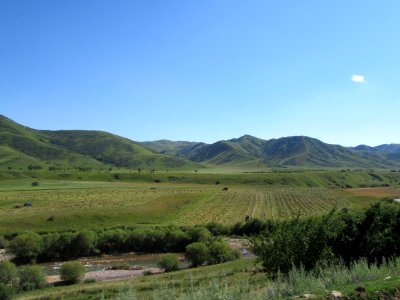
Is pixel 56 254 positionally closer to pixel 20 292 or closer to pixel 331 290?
pixel 20 292

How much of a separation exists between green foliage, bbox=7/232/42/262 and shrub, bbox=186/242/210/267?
92.8 ft

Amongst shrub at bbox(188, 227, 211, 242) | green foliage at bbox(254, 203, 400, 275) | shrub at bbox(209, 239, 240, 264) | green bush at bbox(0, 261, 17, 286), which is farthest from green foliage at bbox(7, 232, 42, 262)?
green foliage at bbox(254, 203, 400, 275)

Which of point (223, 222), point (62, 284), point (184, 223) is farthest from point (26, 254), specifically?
point (223, 222)

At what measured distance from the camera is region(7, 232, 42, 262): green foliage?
69625mm

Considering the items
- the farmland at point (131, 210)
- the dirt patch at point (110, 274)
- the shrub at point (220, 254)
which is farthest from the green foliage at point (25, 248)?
the shrub at point (220, 254)

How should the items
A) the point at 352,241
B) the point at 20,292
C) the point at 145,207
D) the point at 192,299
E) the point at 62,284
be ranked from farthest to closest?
1. the point at 145,207
2. the point at 62,284
3. the point at 20,292
4. the point at 352,241
5. the point at 192,299

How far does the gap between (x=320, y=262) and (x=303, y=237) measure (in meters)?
1.71

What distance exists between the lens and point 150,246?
8162 centimetres

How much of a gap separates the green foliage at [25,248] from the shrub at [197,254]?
92.8ft

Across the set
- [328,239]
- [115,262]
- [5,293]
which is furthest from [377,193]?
[5,293]

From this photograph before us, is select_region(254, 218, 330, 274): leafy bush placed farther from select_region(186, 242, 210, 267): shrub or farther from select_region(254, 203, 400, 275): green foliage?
select_region(186, 242, 210, 267): shrub

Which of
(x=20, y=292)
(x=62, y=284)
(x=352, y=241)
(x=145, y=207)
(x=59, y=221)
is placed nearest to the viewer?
(x=352, y=241)

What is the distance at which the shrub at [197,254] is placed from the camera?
2594 inches

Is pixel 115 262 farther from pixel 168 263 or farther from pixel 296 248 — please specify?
pixel 296 248
